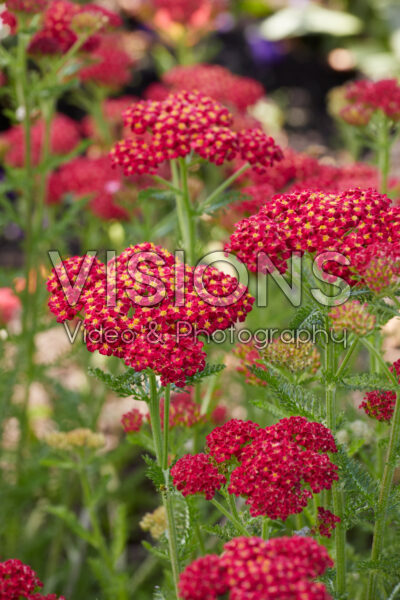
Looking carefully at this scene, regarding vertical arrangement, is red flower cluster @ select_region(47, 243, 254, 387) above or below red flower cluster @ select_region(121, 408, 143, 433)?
above

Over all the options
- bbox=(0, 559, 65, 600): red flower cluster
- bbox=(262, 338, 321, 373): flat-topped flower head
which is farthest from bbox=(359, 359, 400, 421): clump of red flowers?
bbox=(0, 559, 65, 600): red flower cluster

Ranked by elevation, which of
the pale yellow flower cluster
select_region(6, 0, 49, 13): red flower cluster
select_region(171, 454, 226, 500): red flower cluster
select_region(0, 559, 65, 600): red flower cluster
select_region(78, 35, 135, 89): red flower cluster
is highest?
select_region(78, 35, 135, 89): red flower cluster

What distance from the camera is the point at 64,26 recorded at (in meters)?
2.73

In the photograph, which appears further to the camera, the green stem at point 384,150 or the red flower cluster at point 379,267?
the green stem at point 384,150

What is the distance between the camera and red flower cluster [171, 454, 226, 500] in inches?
60.2

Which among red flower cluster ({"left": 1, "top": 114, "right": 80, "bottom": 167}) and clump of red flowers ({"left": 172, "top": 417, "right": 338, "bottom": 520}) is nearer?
clump of red flowers ({"left": 172, "top": 417, "right": 338, "bottom": 520})

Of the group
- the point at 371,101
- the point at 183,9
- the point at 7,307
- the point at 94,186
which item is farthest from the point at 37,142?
the point at 371,101

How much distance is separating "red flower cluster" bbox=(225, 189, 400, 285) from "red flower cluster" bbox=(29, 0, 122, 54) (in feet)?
4.41

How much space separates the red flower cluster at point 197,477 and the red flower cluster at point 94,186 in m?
1.63

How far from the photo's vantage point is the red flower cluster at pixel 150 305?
5.03 ft

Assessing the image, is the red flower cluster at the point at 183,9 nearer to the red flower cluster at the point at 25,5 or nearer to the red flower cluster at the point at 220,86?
the red flower cluster at the point at 220,86

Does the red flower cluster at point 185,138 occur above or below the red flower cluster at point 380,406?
above

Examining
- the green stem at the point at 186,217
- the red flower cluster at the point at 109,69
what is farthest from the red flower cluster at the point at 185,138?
the red flower cluster at the point at 109,69

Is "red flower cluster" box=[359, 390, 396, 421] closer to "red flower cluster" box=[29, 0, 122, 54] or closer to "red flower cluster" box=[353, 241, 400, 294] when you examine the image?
"red flower cluster" box=[353, 241, 400, 294]
